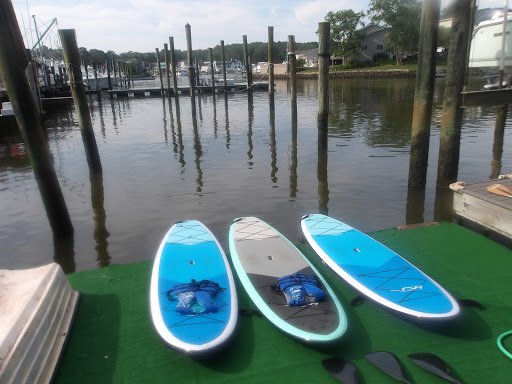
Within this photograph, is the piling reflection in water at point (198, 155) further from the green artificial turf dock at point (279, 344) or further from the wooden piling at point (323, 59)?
the green artificial turf dock at point (279, 344)

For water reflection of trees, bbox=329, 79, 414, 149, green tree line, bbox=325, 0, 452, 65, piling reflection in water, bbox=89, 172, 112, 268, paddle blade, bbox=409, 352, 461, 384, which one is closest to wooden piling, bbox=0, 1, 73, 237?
piling reflection in water, bbox=89, 172, 112, 268

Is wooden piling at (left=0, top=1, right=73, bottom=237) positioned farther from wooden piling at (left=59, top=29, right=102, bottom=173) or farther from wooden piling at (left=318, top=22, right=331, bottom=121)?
wooden piling at (left=318, top=22, right=331, bottom=121)

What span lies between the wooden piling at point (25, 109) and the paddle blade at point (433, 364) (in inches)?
219

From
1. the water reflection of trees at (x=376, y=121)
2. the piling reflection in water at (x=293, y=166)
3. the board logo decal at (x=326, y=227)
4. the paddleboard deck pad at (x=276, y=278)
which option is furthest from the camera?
the water reflection of trees at (x=376, y=121)

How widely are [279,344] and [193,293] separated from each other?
1004mm

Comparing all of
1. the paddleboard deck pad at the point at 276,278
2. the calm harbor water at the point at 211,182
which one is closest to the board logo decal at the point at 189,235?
the paddleboard deck pad at the point at 276,278

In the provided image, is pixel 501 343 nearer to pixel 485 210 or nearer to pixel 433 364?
pixel 433 364

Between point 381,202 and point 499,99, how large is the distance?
9.99 feet

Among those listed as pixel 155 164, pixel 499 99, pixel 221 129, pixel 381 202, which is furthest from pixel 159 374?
pixel 221 129

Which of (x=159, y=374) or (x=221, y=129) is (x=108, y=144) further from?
(x=159, y=374)

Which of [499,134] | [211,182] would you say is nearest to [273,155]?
[211,182]

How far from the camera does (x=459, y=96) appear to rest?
6648 mm

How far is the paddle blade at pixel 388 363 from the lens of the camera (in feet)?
9.49

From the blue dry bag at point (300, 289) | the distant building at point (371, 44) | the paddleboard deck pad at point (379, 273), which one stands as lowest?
the paddleboard deck pad at point (379, 273)
